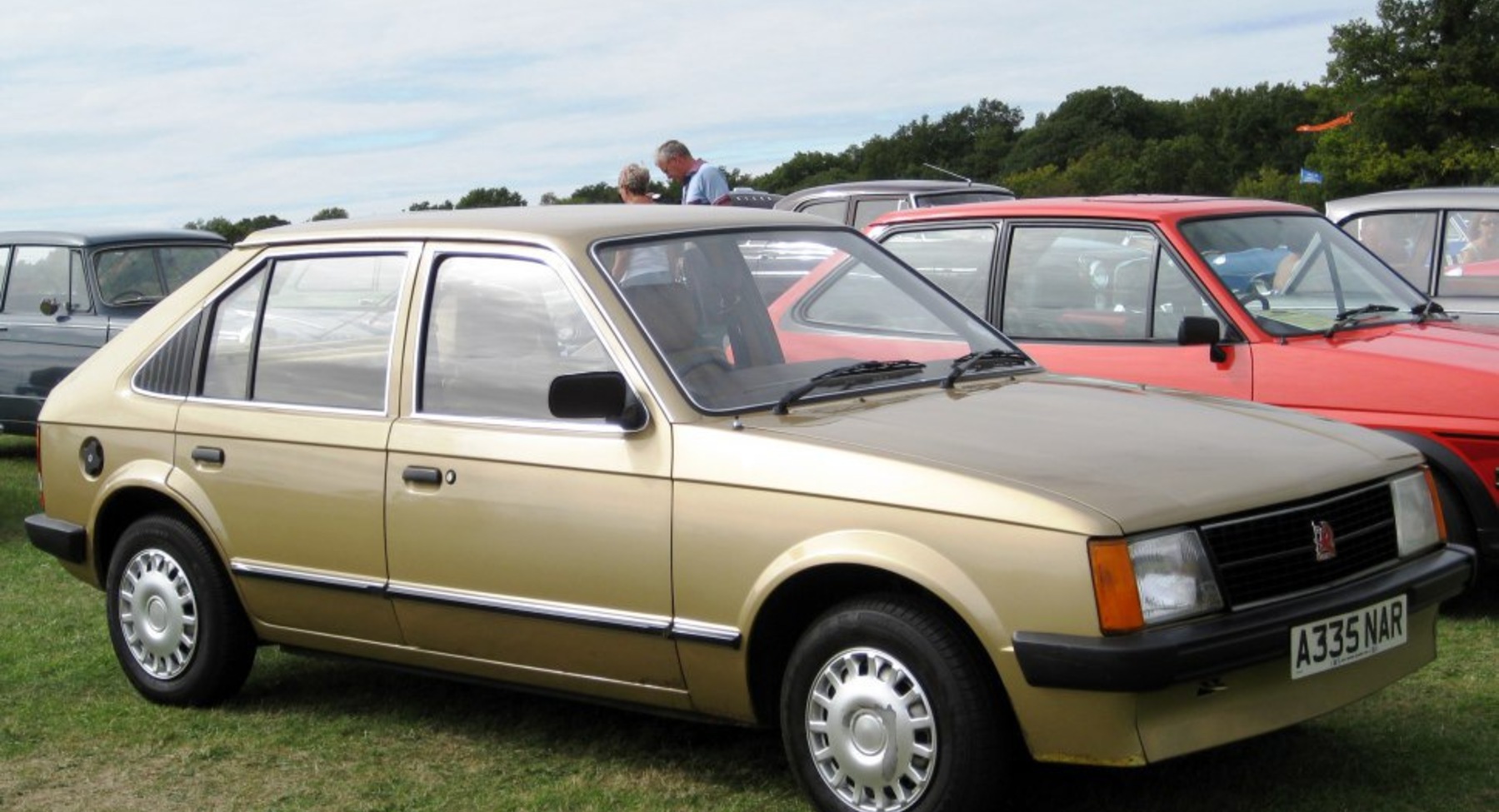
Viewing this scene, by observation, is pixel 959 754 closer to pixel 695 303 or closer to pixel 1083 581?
pixel 1083 581

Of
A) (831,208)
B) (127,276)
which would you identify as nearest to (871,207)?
(831,208)

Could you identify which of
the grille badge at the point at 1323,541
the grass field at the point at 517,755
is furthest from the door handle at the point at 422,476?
the grille badge at the point at 1323,541

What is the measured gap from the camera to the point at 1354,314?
7652 mm

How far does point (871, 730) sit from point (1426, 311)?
14.4 ft

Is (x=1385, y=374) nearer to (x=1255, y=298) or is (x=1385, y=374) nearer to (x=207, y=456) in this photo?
(x=1255, y=298)

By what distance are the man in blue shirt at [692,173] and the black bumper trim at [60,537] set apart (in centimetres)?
646

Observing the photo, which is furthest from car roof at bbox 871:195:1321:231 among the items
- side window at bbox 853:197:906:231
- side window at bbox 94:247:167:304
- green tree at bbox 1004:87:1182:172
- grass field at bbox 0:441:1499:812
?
green tree at bbox 1004:87:1182:172

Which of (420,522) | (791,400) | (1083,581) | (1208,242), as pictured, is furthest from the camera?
(1208,242)

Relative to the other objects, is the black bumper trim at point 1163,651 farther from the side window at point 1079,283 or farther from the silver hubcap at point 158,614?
the side window at point 1079,283

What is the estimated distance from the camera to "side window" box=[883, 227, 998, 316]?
8.25 metres

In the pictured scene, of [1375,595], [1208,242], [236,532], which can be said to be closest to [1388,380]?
[1208,242]

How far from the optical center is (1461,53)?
67.5m

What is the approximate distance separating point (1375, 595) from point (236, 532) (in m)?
3.48

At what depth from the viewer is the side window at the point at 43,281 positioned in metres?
13.6
